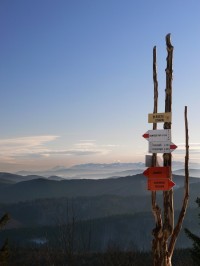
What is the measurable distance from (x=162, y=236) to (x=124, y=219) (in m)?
171

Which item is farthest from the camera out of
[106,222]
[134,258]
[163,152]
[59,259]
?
[106,222]

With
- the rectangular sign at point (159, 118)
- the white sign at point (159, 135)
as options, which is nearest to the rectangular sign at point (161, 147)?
the white sign at point (159, 135)

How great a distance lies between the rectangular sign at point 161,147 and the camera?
349 inches

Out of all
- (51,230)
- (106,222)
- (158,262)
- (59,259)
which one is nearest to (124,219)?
(106,222)

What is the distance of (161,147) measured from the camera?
891 cm

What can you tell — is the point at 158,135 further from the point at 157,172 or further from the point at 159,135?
the point at 157,172

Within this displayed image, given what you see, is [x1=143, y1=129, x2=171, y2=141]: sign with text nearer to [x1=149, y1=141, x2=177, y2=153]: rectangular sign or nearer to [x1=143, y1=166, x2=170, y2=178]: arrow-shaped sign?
[x1=149, y1=141, x2=177, y2=153]: rectangular sign

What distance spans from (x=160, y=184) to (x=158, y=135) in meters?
0.95

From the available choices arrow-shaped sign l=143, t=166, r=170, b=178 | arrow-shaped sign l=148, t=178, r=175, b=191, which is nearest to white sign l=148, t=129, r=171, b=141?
arrow-shaped sign l=143, t=166, r=170, b=178

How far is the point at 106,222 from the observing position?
174 m

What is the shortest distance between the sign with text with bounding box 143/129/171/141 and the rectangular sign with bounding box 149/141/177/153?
78 mm

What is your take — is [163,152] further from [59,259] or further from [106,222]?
[106,222]

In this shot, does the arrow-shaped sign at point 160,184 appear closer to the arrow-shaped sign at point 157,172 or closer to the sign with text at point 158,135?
the arrow-shaped sign at point 157,172

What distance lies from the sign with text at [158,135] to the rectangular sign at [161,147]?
0.08 m
